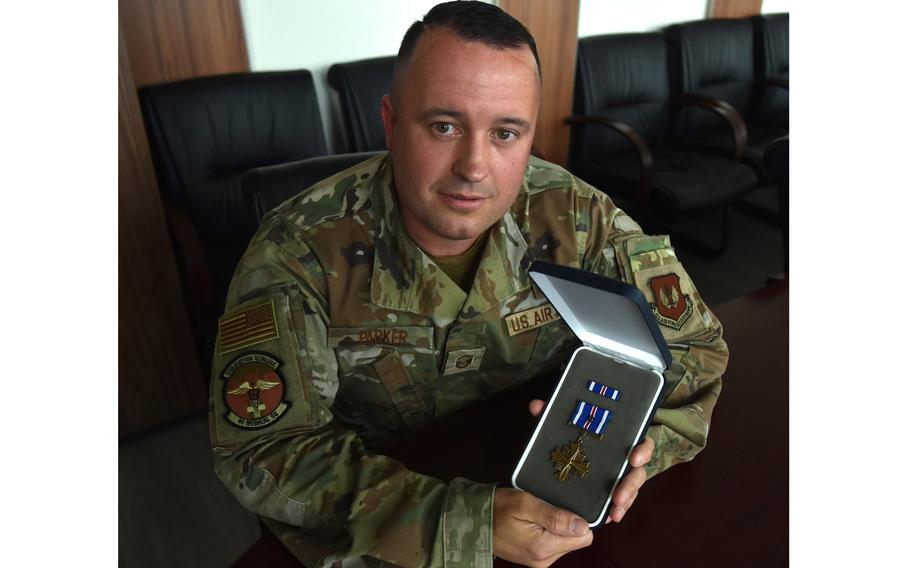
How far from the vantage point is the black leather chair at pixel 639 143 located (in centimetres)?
256

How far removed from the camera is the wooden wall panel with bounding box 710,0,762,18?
3.48 metres

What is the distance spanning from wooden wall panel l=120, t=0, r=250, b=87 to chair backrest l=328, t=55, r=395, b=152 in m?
0.33

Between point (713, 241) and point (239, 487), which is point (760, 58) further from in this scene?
point (239, 487)

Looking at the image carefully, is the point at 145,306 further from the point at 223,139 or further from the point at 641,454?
the point at 641,454

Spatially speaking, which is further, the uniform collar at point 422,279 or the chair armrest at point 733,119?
the chair armrest at point 733,119

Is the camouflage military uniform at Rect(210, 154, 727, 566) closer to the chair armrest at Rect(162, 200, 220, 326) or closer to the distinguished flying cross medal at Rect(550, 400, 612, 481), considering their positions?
the distinguished flying cross medal at Rect(550, 400, 612, 481)

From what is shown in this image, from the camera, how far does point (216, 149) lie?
6.36 feet

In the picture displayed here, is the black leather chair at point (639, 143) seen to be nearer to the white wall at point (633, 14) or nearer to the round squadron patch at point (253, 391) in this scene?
the white wall at point (633, 14)

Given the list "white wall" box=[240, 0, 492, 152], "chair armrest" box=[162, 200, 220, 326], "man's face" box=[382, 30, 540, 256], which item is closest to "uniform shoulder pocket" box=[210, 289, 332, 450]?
"man's face" box=[382, 30, 540, 256]

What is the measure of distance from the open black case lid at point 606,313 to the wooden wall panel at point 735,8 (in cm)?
328

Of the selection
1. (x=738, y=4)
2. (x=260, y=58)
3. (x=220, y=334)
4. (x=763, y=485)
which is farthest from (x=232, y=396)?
(x=738, y=4)

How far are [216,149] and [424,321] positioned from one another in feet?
Result: 3.99

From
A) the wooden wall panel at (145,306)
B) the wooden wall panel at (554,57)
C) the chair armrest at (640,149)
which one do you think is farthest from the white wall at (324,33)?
the chair armrest at (640,149)

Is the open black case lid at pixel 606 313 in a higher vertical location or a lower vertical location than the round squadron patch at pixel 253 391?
higher
